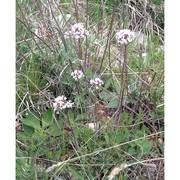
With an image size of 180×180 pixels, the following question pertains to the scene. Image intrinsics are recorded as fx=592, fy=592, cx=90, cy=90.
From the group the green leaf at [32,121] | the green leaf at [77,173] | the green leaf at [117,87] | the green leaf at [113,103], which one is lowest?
the green leaf at [77,173]

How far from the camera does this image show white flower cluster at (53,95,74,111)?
1.38 meters

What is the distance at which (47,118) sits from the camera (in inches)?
55.3

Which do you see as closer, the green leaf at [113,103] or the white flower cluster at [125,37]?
the white flower cluster at [125,37]

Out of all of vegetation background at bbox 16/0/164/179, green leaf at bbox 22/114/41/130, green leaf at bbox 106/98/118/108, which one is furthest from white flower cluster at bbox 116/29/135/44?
green leaf at bbox 22/114/41/130

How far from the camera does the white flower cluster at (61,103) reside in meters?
1.38

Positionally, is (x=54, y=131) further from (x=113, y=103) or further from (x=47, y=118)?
(x=113, y=103)

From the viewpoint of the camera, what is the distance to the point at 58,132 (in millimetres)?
1396

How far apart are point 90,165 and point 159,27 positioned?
0.39 metres

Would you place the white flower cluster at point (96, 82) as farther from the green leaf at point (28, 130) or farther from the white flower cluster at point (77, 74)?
the green leaf at point (28, 130)

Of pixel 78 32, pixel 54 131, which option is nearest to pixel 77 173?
pixel 54 131

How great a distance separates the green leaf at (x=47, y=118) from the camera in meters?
1.40

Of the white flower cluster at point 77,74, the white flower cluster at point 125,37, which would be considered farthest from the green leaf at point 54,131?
the white flower cluster at point 125,37

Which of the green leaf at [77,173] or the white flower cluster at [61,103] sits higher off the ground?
the white flower cluster at [61,103]
